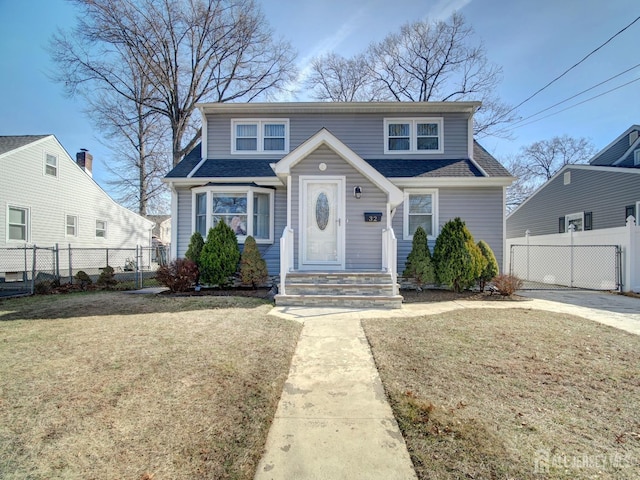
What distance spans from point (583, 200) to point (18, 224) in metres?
25.3

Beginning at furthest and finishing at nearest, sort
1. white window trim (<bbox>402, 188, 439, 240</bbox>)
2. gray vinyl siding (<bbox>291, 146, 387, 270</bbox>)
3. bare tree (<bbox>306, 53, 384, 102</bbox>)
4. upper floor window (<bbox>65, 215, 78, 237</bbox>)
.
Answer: bare tree (<bbox>306, 53, 384, 102</bbox>), upper floor window (<bbox>65, 215, 78, 237</bbox>), white window trim (<bbox>402, 188, 439, 240</bbox>), gray vinyl siding (<bbox>291, 146, 387, 270</bbox>)

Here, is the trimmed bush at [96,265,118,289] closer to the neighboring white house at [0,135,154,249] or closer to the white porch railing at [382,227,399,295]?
the neighboring white house at [0,135,154,249]

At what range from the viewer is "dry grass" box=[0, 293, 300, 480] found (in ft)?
6.56

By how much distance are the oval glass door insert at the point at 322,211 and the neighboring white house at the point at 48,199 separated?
42.6ft

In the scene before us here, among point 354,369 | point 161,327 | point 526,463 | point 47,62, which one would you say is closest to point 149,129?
point 47,62

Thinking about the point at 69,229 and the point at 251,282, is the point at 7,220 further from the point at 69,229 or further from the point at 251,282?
the point at 251,282

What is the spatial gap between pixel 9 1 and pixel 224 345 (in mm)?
11544

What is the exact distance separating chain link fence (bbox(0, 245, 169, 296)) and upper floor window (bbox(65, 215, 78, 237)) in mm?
1018

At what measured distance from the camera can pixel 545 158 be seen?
33.3m

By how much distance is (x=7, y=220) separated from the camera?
40.0 ft

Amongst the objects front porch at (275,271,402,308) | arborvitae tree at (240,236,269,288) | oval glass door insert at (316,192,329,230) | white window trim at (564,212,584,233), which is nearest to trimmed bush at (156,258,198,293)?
arborvitae tree at (240,236,269,288)

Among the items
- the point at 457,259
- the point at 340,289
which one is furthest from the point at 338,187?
the point at 457,259

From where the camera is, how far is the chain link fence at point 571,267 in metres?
9.94

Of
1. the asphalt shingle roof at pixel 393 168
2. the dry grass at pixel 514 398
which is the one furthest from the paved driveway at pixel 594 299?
the asphalt shingle roof at pixel 393 168
